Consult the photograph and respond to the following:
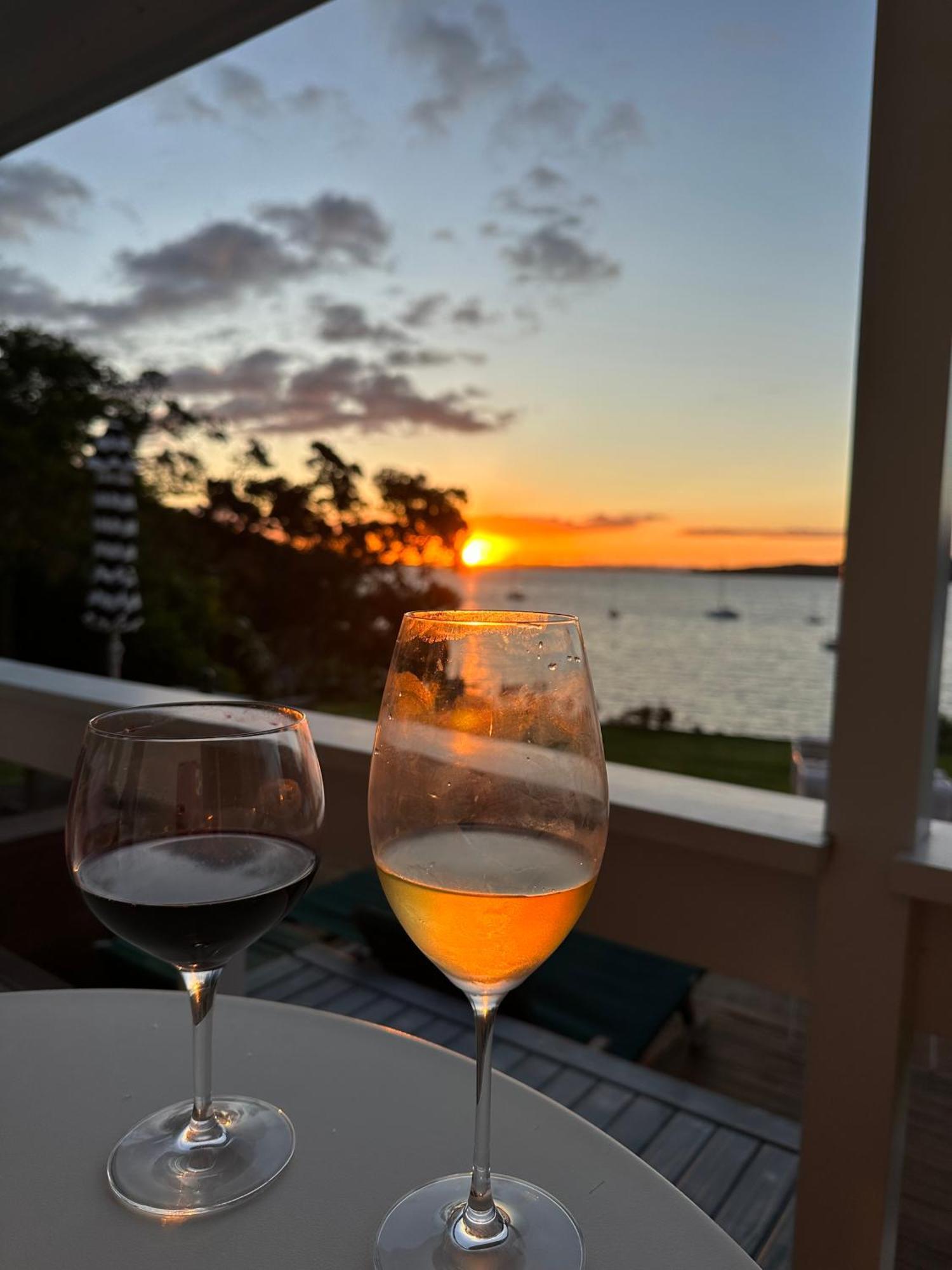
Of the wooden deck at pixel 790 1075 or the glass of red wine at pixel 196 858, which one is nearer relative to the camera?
→ the glass of red wine at pixel 196 858

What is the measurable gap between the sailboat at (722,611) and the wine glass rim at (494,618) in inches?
894

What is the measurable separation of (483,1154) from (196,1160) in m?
0.18

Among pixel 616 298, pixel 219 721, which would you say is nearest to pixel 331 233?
pixel 616 298

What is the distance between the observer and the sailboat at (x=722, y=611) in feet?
75.3

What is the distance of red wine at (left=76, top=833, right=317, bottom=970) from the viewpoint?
1.42 ft

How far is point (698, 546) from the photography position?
16.4 m

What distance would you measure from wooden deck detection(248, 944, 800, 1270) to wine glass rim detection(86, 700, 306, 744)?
1628mm

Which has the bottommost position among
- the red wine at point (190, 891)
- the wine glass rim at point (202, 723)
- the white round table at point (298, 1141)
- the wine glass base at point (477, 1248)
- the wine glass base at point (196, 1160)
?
the white round table at point (298, 1141)

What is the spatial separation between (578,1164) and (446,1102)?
9 centimetres

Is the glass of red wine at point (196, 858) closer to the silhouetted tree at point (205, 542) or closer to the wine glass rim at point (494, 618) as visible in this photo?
the wine glass rim at point (494, 618)

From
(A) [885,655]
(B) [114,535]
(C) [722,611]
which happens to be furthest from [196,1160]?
(C) [722,611]

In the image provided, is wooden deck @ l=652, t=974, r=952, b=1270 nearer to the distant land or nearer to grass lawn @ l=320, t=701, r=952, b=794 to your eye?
the distant land

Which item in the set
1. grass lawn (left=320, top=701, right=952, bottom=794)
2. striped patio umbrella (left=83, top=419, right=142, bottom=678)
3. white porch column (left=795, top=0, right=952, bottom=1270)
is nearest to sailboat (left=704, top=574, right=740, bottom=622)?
grass lawn (left=320, top=701, right=952, bottom=794)

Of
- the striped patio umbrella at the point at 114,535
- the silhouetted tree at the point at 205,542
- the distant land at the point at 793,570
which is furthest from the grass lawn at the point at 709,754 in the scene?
the striped patio umbrella at the point at 114,535
